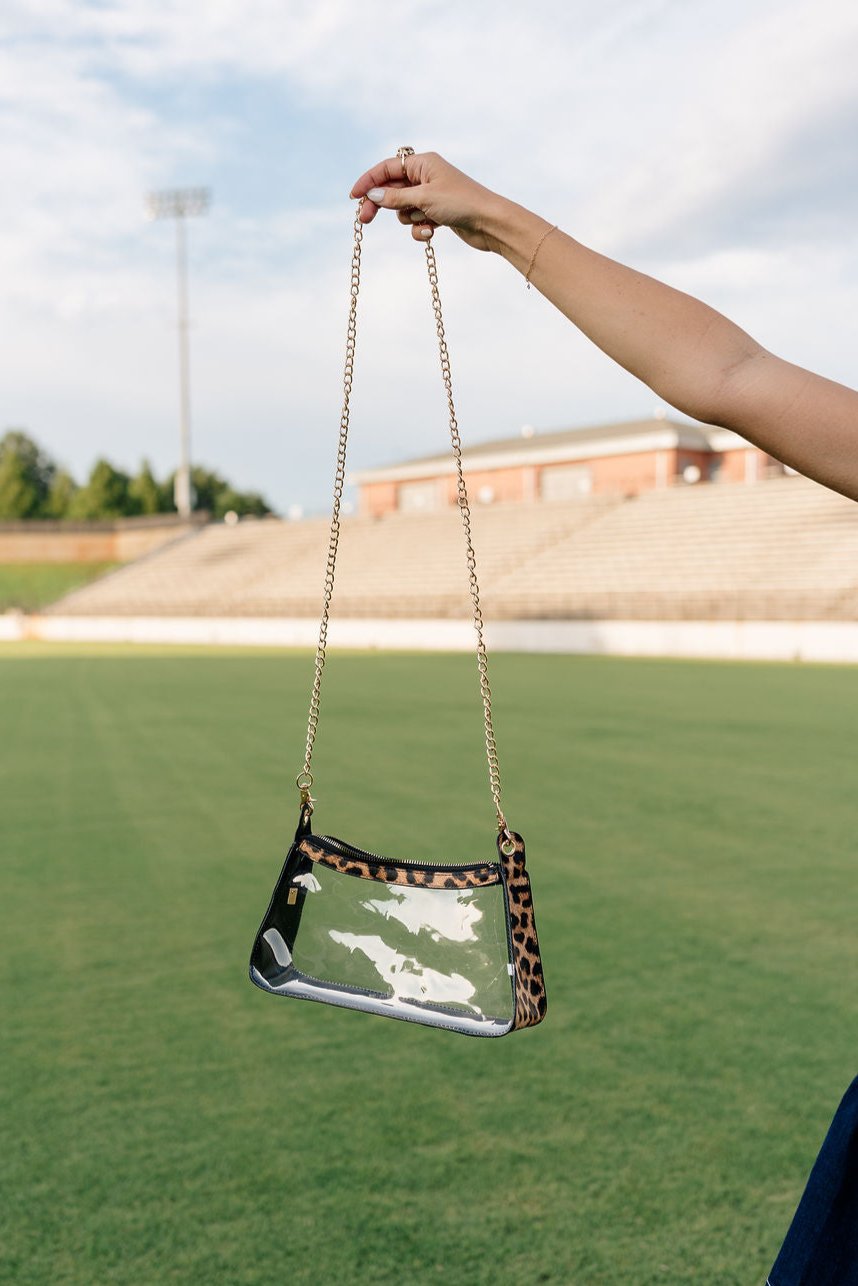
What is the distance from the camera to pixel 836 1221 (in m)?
1.20

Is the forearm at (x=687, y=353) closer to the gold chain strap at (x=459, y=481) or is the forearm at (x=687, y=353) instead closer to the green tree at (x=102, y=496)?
the gold chain strap at (x=459, y=481)

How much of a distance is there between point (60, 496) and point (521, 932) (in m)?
71.4

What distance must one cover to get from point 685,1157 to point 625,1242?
40 centimetres

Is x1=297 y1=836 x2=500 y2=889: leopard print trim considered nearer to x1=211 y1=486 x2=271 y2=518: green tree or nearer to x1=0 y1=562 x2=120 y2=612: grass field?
x1=0 y1=562 x2=120 y2=612: grass field

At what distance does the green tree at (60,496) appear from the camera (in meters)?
64.4

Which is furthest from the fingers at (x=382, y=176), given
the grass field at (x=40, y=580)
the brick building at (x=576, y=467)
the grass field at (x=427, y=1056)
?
the grass field at (x=40, y=580)

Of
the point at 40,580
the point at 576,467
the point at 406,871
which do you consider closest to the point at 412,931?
the point at 406,871

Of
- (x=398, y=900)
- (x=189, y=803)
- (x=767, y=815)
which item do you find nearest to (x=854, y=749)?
(x=767, y=815)

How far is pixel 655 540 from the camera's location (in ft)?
92.7

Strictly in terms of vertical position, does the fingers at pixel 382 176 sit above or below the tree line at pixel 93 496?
below

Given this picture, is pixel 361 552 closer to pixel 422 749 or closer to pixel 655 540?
pixel 655 540

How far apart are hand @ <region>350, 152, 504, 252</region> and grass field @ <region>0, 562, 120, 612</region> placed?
134 feet

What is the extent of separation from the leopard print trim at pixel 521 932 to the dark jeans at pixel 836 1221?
507 millimetres

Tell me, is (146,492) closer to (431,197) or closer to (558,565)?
(558,565)
